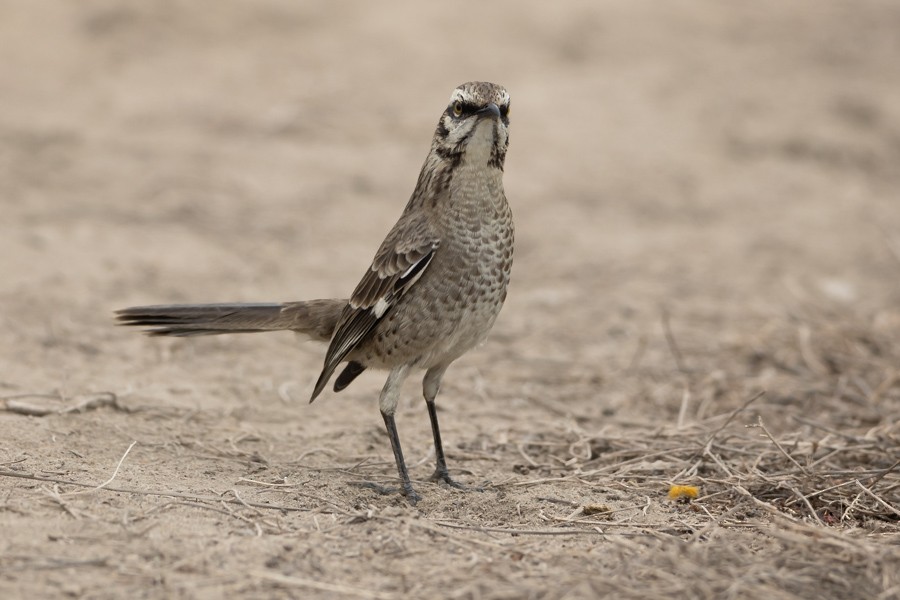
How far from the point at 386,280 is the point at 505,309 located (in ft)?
11.2

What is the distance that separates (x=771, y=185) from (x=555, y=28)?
385 cm

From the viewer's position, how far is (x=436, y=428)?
5.34 meters

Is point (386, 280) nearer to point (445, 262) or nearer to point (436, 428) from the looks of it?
point (445, 262)

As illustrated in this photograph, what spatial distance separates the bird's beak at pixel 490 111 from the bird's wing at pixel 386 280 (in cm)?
56

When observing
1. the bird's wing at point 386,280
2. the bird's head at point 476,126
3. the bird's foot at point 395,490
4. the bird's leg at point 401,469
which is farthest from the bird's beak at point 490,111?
the bird's foot at point 395,490

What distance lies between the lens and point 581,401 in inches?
267

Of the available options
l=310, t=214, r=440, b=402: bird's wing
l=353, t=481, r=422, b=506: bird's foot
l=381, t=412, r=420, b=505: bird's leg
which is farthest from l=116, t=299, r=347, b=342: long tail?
l=353, t=481, r=422, b=506: bird's foot

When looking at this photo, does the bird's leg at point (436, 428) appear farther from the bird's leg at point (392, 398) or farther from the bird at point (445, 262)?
the bird's leg at point (392, 398)

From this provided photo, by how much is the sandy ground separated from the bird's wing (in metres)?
0.65

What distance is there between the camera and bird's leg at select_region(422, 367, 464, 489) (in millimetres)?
5258

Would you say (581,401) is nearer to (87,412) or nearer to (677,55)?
(87,412)

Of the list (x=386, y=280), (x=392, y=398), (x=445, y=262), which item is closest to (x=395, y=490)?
(x=392, y=398)

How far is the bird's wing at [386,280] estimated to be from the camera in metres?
4.99

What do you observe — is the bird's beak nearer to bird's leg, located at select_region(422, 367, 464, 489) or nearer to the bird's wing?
the bird's wing
